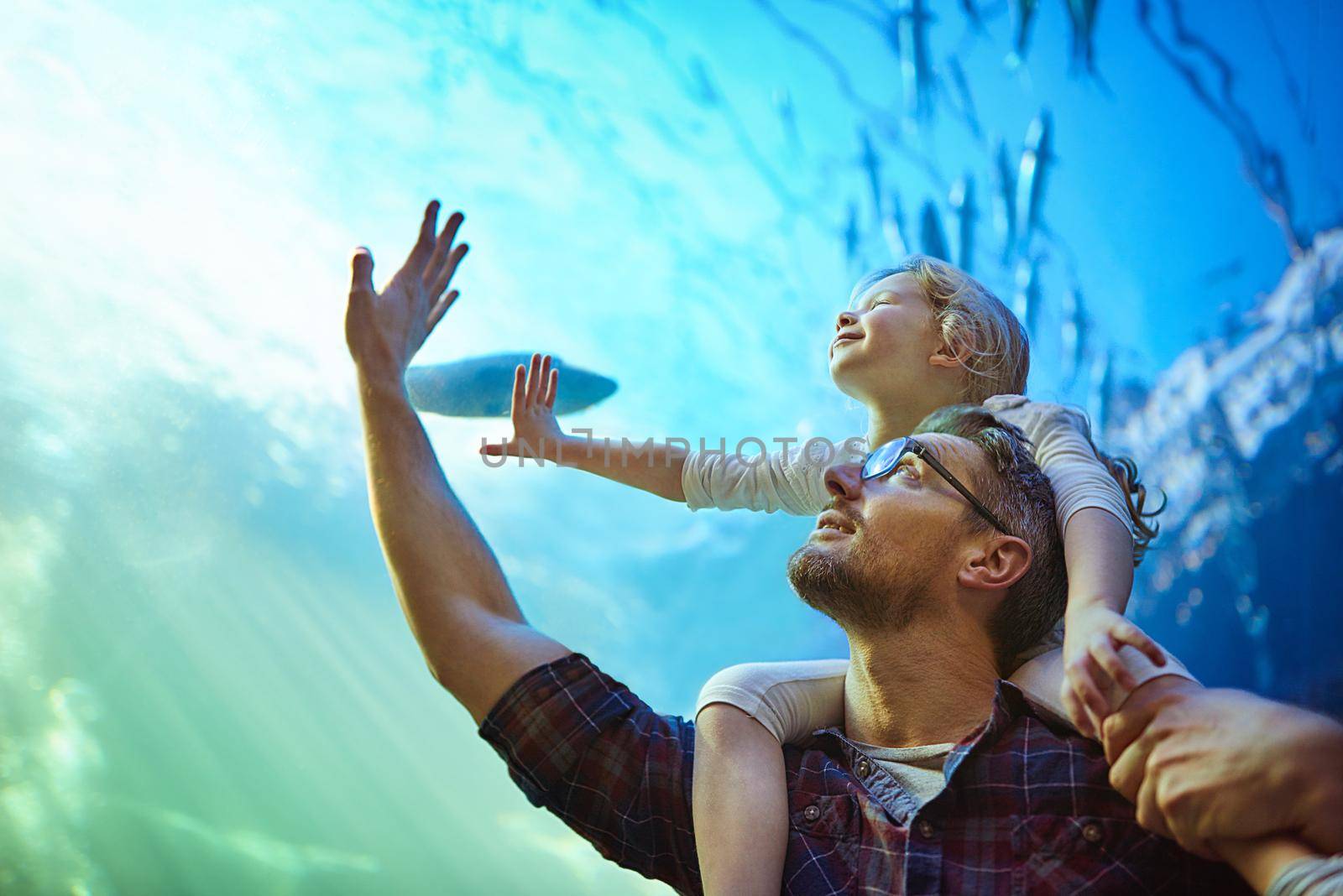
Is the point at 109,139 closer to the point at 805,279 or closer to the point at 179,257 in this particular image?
the point at 179,257

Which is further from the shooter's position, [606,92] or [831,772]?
[606,92]

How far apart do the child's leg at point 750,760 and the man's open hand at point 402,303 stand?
31.3 inches

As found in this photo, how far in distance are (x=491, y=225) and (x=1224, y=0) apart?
30.7 ft

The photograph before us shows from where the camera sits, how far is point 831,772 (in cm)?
134

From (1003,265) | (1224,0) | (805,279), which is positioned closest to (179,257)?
(805,279)

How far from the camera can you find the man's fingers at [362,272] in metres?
1.43

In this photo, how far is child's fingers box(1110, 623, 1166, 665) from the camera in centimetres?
96

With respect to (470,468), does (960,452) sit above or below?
below

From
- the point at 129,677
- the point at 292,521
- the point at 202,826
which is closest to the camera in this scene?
the point at 292,521

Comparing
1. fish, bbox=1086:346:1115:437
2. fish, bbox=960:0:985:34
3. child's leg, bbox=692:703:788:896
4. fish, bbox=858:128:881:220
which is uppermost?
fish, bbox=858:128:881:220

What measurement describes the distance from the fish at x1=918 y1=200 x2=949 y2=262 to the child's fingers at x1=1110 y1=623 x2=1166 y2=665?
30.5 ft

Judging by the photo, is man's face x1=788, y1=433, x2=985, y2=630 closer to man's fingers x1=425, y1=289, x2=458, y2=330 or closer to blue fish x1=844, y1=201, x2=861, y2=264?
man's fingers x1=425, y1=289, x2=458, y2=330

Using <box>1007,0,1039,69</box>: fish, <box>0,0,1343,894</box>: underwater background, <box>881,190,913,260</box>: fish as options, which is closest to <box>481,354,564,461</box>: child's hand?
<box>0,0,1343,894</box>: underwater background

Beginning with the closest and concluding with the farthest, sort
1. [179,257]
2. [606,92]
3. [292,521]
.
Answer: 1. [606,92]
2. [179,257]
3. [292,521]
